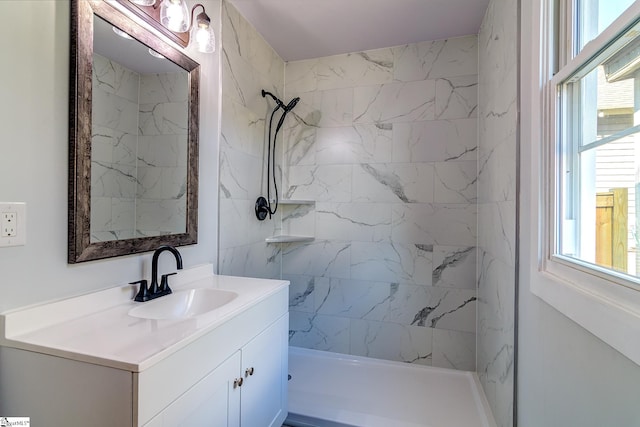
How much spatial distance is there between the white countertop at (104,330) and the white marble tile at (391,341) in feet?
4.88

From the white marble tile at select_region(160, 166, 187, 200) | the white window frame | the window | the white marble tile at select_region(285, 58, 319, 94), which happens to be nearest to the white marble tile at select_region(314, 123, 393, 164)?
the white marble tile at select_region(285, 58, 319, 94)

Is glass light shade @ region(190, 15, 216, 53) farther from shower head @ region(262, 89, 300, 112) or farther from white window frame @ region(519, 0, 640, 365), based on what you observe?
white window frame @ region(519, 0, 640, 365)

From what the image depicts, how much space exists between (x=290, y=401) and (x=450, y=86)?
2.49 m

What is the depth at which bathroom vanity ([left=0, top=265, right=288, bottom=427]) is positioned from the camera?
2.44 ft

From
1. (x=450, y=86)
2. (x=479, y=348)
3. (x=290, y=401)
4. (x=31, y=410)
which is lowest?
(x=290, y=401)

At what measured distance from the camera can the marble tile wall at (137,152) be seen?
114 centimetres

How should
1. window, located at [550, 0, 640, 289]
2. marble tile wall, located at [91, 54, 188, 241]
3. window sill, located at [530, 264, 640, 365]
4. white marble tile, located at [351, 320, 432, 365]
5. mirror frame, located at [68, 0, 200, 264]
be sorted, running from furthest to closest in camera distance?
white marble tile, located at [351, 320, 432, 365], marble tile wall, located at [91, 54, 188, 241], mirror frame, located at [68, 0, 200, 264], window, located at [550, 0, 640, 289], window sill, located at [530, 264, 640, 365]

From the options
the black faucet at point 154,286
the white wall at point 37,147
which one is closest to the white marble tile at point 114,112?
the white wall at point 37,147

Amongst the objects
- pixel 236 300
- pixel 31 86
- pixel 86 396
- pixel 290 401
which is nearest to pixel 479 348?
pixel 290 401

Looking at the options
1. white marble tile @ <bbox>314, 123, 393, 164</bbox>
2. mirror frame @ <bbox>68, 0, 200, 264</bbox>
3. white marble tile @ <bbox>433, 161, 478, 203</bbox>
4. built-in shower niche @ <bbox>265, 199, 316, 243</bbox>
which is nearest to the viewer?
mirror frame @ <bbox>68, 0, 200, 264</bbox>

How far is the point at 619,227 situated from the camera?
2.56 feet

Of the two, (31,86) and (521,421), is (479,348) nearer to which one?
(521,421)

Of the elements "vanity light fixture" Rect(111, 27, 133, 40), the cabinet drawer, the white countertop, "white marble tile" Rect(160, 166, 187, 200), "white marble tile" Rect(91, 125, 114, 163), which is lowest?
the cabinet drawer

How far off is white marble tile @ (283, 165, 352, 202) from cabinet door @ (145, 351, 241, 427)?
1.63 metres
